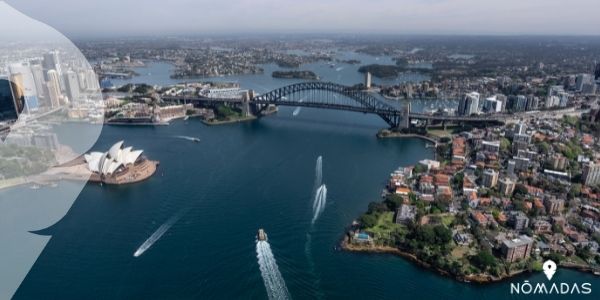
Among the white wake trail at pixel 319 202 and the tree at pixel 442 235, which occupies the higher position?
the tree at pixel 442 235

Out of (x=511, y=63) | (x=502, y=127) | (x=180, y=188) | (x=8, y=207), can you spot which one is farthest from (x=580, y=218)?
(x=511, y=63)

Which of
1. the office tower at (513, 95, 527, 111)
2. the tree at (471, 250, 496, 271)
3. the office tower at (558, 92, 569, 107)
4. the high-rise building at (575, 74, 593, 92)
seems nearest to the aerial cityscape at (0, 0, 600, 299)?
the tree at (471, 250, 496, 271)

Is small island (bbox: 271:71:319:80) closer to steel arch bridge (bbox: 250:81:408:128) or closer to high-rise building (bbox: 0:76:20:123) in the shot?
steel arch bridge (bbox: 250:81:408:128)

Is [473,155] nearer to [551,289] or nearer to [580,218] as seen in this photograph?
[580,218]

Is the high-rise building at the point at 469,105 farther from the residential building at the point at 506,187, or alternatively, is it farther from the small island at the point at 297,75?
the small island at the point at 297,75

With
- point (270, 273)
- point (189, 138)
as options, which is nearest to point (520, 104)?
point (189, 138)

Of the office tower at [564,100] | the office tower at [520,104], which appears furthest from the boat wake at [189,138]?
the office tower at [564,100]

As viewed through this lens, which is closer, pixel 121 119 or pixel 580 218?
pixel 580 218
